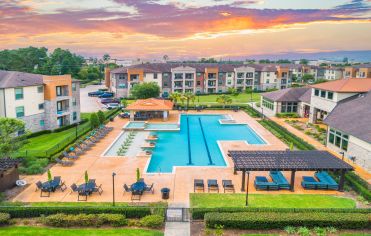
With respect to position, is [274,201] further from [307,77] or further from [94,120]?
[307,77]

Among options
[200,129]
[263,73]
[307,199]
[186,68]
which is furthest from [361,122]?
[263,73]

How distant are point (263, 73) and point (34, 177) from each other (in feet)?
252

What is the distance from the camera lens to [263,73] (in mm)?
89938

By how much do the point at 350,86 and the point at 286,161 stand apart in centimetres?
2097

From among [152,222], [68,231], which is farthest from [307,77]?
[68,231]

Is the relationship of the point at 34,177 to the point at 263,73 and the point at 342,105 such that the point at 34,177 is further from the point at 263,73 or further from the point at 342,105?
the point at 263,73

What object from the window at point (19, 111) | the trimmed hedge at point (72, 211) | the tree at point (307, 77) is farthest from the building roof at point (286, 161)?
the tree at point (307, 77)

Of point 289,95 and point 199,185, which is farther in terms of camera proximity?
point 289,95

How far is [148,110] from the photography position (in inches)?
1810

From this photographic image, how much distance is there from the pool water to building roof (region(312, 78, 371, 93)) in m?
10.8

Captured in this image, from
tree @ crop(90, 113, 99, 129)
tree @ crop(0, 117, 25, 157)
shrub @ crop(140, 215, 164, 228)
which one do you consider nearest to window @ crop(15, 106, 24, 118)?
tree @ crop(90, 113, 99, 129)

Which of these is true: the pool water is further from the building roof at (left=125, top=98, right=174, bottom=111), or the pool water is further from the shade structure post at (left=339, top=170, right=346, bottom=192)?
the shade structure post at (left=339, top=170, right=346, bottom=192)

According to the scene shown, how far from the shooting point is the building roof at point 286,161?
67.8 ft

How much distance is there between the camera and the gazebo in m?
46.3
